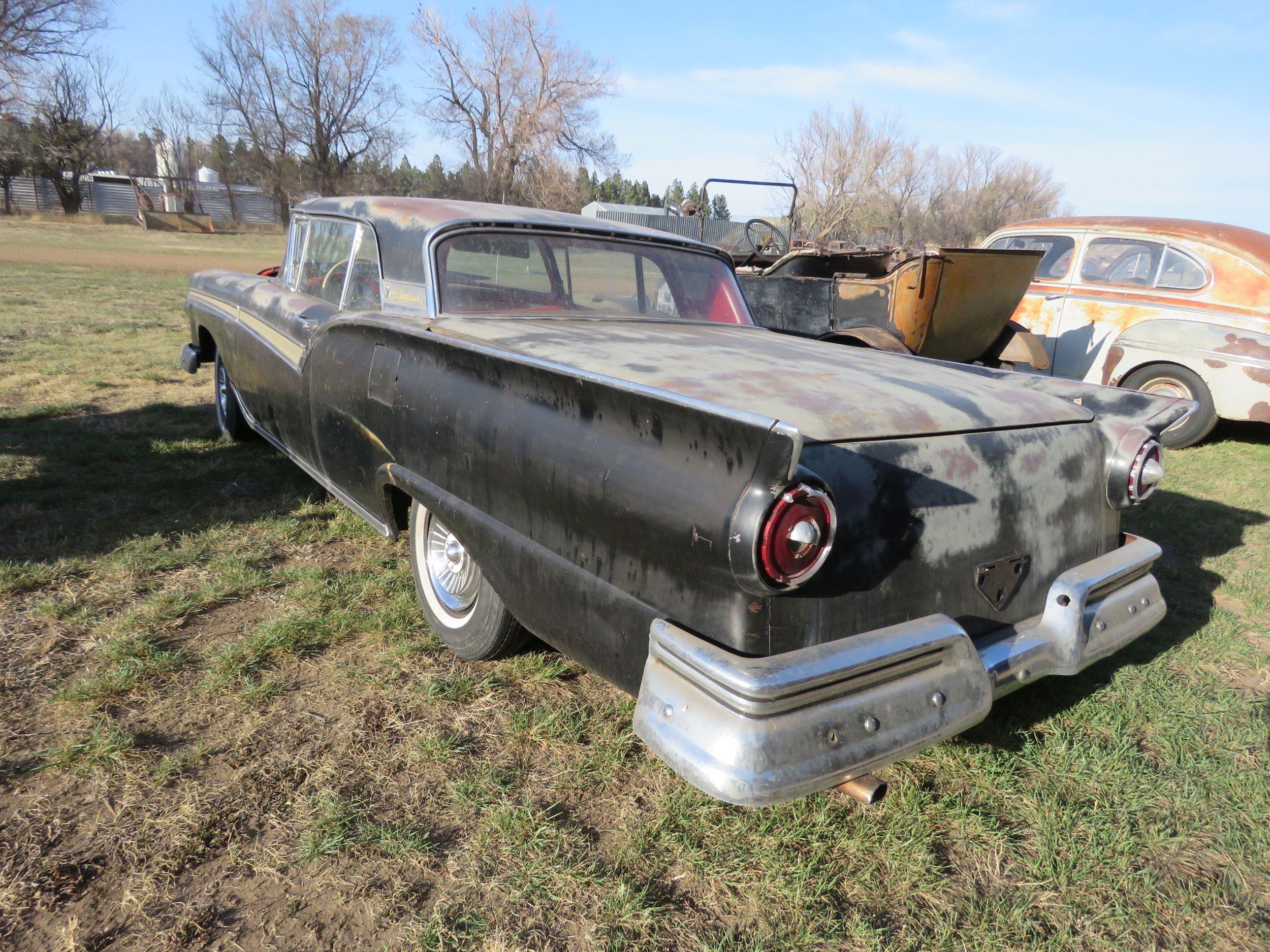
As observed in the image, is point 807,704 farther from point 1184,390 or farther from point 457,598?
point 1184,390

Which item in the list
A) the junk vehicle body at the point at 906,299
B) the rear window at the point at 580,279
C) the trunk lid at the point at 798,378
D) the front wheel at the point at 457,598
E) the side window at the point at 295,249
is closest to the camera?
the trunk lid at the point at 798,378

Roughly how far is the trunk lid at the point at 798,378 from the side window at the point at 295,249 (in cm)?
175

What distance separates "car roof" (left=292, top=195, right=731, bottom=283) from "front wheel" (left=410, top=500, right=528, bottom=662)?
3.13 ft

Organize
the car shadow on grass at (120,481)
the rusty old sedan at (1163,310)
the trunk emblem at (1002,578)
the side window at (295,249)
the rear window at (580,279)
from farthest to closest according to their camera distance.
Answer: the rusty old sedan at (1163,310), the side window at (295,249), the car shadow on grass at (120,481), the rear window at (580,279), the trunk emblem at (1002,578)

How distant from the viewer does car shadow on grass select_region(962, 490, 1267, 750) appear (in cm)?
255

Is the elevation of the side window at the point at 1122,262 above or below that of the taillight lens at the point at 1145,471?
above

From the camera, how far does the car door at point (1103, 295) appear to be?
6.89 m

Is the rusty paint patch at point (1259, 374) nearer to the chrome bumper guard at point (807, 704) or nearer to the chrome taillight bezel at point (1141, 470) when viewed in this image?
the chrome taillight bezel at point (1141, 470)

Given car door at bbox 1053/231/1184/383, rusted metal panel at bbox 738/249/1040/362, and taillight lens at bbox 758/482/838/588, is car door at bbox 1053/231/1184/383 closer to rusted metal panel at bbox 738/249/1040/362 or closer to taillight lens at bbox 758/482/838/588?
rusted metal panel at bbox 738/249/1040/362

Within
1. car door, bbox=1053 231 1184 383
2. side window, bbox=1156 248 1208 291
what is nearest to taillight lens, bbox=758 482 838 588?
car door, bbox=1053 231 1184 383

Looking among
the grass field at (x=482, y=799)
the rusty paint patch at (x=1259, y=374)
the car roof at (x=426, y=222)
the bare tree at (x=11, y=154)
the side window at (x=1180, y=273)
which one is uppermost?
the bare tree at (x=11, y=154)

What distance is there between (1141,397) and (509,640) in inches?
88.7

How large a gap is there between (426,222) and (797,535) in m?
2.11

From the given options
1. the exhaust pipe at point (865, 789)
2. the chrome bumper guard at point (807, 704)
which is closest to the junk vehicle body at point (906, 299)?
the chrome bumper guard at point (807, 704)
